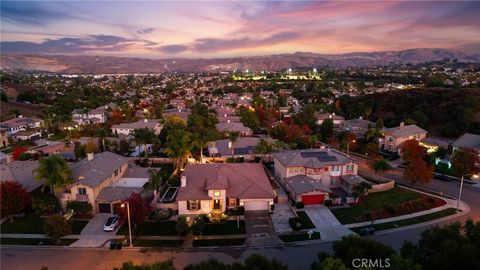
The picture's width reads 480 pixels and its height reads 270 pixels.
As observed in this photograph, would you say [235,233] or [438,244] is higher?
[438,244]

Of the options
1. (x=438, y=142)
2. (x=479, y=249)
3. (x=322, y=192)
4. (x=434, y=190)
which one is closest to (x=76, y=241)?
(x=322, y=192)

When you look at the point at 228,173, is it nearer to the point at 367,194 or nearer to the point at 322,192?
the point at 322,192

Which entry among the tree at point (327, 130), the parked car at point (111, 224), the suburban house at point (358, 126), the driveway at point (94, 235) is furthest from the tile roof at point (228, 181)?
the suburban house at point (358, 126)

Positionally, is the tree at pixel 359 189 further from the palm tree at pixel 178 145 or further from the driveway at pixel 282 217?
the palm tree at pixel 178 145

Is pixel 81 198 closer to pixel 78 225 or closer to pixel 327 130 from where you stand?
pixel 78 225

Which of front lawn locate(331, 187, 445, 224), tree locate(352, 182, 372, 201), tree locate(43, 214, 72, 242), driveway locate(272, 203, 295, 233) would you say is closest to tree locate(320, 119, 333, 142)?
front lawn locate(331, 187, 445, 224)

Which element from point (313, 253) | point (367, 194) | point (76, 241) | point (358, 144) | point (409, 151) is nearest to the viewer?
point (313, 253)
